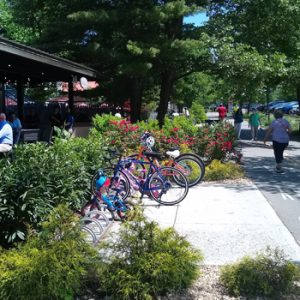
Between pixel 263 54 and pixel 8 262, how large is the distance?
18573mm

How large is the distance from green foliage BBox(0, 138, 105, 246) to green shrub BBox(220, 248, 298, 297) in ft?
6.07

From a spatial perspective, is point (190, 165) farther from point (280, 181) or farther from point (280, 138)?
point (280, 138)

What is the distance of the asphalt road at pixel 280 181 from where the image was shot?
7.63 metres

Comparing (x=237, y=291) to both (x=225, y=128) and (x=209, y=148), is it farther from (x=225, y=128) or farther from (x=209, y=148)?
(x=225, y=128)

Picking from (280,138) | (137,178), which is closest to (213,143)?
(280,138)

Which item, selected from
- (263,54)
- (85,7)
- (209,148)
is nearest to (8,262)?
(209,148)

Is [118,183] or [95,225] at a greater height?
[118,183]

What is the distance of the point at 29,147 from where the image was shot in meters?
6.18

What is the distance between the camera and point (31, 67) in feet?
53.2

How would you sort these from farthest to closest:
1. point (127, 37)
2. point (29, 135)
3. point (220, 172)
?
point (127, 37), point (29, 135), point (220, 172)

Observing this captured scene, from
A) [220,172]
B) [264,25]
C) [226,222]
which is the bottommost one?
[226,222]

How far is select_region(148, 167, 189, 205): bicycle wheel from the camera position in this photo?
828cm

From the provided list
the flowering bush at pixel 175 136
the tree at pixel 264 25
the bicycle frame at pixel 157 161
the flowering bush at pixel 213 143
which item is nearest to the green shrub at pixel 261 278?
the bicycle frame at pixel 157 161

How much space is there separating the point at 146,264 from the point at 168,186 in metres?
4.23
